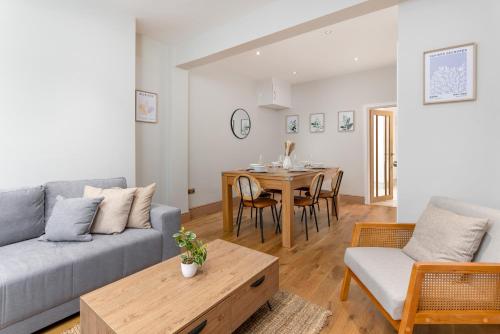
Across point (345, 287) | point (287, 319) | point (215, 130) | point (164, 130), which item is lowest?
point (287, 319)

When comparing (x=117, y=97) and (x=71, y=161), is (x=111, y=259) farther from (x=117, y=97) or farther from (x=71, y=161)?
(x=117, y=97)

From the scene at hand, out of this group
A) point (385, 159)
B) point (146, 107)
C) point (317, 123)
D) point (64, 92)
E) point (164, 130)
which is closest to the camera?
point (64, 92)

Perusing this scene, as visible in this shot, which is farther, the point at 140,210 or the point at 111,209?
the point at 140,210

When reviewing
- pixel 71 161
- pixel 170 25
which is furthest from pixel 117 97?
pixel 170 25

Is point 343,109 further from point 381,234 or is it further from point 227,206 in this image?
point 381,234

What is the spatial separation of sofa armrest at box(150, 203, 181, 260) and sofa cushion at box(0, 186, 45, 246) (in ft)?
2.85

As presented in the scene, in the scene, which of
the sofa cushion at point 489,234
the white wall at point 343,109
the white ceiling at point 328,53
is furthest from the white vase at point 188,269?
the white wall at point 343,109

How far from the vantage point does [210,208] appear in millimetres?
4605

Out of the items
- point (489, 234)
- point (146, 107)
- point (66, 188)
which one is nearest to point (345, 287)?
point (489, 234)

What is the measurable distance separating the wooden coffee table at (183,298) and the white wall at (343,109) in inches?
162

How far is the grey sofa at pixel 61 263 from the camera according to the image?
1454 mm

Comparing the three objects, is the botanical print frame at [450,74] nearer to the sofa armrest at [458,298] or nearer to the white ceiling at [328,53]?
the white ceiling at [328,53]

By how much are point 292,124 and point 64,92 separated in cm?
464

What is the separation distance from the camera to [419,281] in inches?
46.6
